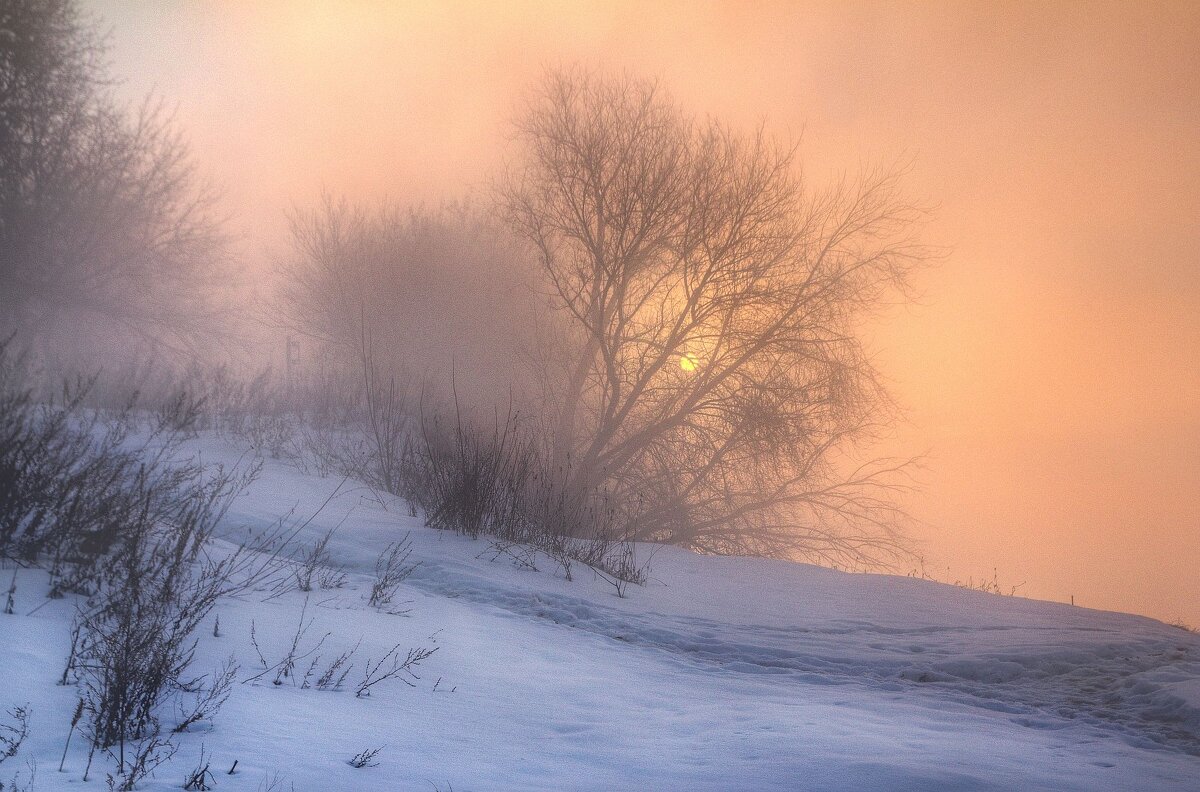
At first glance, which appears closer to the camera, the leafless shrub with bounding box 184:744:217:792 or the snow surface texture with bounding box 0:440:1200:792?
the leafless shrub with bounding box 184:744:217:792

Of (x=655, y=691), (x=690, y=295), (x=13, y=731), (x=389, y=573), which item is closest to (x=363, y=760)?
(x=13, y=731)

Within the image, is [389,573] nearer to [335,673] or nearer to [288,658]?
[335,673]

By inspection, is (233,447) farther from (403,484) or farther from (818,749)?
(818,749)

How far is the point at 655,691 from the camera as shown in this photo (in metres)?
4.18

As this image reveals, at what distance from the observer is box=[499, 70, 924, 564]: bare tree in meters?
13.0

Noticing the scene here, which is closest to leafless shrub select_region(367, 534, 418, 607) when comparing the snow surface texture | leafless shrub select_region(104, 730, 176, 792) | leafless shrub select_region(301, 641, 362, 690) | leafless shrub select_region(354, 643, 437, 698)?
the snow surface texture

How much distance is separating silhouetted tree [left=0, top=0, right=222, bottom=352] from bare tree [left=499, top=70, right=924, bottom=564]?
711cm

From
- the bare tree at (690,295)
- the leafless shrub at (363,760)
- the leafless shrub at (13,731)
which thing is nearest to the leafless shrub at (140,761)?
the leafless shrub at (13,731)

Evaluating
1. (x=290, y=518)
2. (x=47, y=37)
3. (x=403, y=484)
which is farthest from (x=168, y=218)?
(x=290, y=518)

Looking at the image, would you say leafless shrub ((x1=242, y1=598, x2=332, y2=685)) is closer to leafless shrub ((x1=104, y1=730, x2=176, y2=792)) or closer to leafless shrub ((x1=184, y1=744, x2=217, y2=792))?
leafless shrub ((x1=104, y1=730, x2=176, y2=792))

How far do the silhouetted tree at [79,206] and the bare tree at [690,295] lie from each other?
7.11 m

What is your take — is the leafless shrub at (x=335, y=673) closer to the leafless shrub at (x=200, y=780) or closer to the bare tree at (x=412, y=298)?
the leafless shrub at (x=200, y=780)

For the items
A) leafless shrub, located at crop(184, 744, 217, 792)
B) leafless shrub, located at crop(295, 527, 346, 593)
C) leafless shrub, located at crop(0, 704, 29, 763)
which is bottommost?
leafless shrub, located at crop(0, 704, 29, 763)

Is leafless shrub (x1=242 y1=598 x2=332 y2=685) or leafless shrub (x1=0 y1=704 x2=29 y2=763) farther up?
leafless shrub (x1=242 y1=598 x2=332 y2=685)
